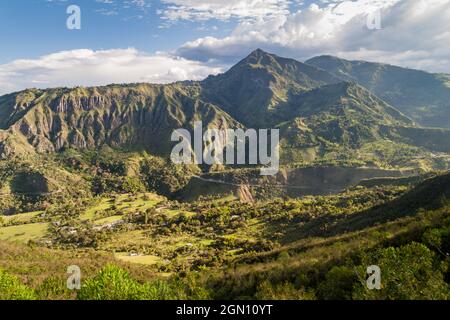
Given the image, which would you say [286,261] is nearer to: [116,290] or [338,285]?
[338,285]

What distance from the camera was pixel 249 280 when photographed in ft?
262

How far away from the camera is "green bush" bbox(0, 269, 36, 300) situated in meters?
60.5

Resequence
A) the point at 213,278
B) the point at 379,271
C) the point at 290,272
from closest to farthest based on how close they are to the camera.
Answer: the point at 379,271, the point at 290,272, the point at 213,278

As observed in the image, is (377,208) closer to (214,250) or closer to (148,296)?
(214,250)

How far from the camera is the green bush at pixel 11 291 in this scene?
60.5 metres

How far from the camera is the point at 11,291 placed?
63531 mm
